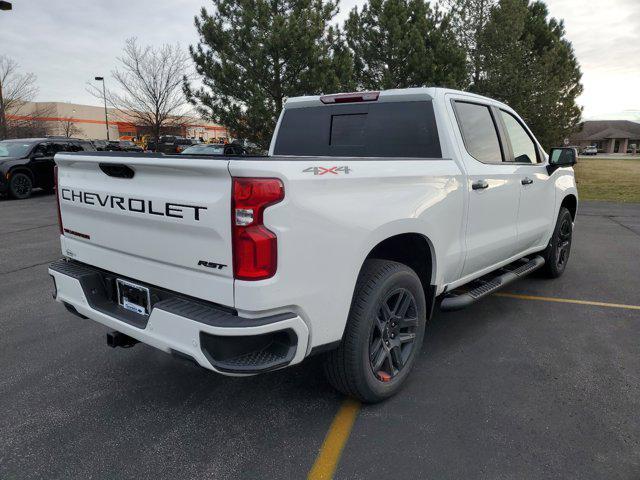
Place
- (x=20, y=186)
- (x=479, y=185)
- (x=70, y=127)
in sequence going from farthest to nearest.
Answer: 1. (x=70, y=127)
2. (x=20, y=186)
3. (x=479, y=185)

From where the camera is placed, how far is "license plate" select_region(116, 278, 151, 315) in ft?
8.65

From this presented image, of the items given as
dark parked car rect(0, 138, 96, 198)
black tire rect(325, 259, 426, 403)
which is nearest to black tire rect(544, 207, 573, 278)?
black tire rect(325, 259, 426, 403)

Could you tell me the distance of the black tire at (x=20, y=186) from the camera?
46.3 ft

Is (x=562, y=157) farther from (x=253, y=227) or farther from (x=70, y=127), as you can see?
(x=70, y=127)

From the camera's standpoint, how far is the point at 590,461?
2.49 m

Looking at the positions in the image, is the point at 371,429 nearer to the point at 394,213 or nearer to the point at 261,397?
the point at 261,397

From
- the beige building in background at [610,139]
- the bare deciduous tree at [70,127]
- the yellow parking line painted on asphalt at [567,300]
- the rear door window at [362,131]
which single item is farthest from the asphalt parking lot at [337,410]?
the beige building in background at [610,139]

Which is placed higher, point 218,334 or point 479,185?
point 479,185

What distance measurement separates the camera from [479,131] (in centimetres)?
396

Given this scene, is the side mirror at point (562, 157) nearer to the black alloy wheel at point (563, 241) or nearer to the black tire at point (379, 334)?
the black alloy wheel at point (563, 241)

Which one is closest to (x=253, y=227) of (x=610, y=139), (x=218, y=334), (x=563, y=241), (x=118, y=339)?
(x=218, y=334)

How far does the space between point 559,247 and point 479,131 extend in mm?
2520

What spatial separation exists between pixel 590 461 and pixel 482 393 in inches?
29.7

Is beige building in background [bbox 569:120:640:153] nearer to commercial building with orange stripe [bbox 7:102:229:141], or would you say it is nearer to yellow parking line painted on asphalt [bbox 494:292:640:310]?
commercial building with orange stripe [bbox 7:102:229:141]
